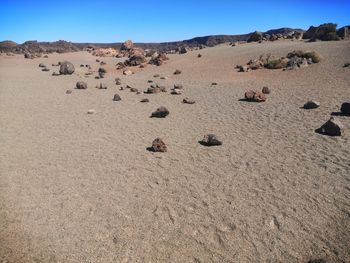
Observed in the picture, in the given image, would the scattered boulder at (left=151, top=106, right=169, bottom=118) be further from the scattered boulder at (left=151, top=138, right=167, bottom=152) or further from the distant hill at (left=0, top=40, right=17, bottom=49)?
the distant hill at (left=0, top=40, right=17, bottom=49)

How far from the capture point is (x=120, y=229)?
19.0ft

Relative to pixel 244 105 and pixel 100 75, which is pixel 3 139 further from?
pixel 100 75

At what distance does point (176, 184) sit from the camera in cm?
732

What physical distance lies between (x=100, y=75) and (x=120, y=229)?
66.3 feet

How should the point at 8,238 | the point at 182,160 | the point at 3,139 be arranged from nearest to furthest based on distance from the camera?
1. the point at 8,238
2. the point at 182,160
3. the point at 3,139

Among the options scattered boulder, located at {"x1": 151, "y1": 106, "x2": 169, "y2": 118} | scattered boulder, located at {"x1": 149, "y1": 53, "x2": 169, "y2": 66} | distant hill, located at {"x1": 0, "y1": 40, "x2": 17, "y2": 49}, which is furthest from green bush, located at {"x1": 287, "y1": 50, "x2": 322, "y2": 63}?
distant hill, located at {"x1": 0, "y1": 40, "x2": 17, "y2": 49}

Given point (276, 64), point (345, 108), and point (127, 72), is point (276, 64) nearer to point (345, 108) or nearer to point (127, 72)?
point (345, 108)

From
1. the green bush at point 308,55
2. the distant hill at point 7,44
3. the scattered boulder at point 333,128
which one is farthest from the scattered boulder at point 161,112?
the distant hill at point 7,44

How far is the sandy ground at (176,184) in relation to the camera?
539 cm

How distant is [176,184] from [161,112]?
5748 millimetres

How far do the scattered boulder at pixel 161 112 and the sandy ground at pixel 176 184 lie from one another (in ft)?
0.99

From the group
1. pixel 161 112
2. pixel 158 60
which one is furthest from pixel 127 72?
pixel 161 112

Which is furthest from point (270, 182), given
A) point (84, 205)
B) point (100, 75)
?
point (100, 75)

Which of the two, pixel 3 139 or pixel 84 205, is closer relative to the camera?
pixel 84 205
